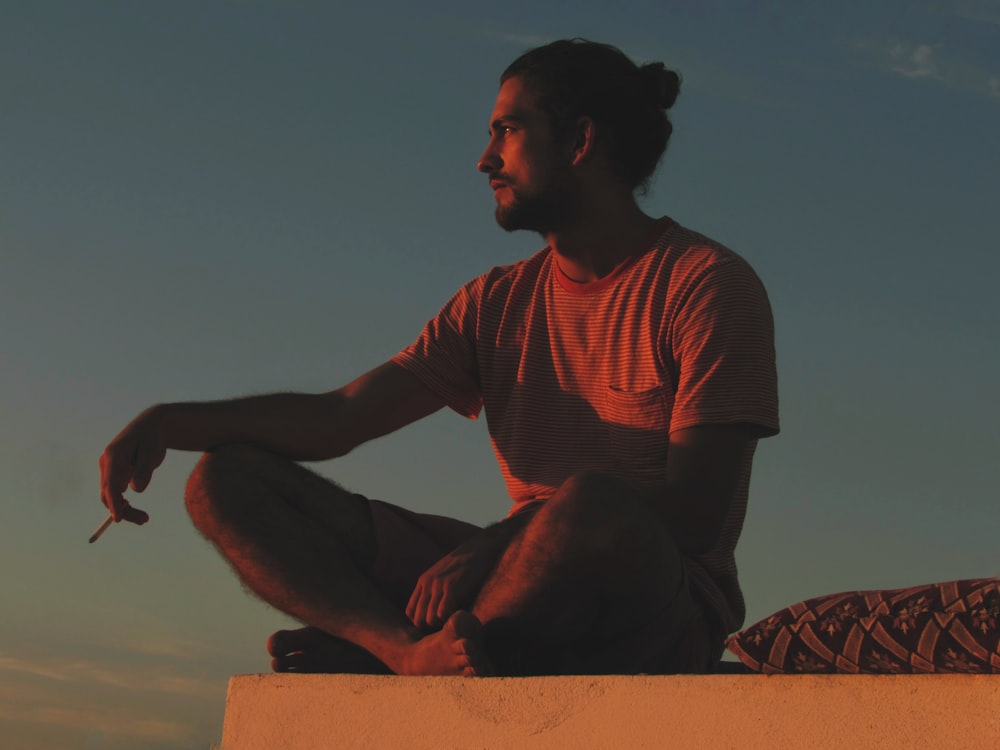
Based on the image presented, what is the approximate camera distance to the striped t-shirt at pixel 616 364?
330 centimetres

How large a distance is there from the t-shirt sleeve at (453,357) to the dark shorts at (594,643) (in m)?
0.46

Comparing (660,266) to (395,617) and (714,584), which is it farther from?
(395,617)

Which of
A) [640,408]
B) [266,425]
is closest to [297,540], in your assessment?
[266,425]

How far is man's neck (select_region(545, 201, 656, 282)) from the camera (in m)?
3.79

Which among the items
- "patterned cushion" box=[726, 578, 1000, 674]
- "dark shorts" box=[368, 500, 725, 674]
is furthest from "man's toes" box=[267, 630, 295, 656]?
"patterned cushion" box=[726, 578, 1000, 674]

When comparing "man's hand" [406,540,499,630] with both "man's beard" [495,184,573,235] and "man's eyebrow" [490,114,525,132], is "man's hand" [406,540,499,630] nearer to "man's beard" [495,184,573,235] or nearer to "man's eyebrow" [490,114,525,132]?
"man's beard" [495,184,573,235]

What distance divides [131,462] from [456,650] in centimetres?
118

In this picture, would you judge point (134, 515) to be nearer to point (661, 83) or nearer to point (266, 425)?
point (266, 425)

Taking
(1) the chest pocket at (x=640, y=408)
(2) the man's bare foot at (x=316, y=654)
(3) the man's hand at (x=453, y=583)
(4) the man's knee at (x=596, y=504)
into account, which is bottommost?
(2) the man's bare foot at (x=316, y=654)

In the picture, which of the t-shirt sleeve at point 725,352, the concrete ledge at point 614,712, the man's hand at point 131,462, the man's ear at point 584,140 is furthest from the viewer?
the man's ear at point 584,140

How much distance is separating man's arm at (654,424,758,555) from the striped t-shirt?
0.04 metres

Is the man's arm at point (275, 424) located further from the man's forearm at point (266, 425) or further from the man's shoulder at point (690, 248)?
the man's shoulder at point (690, 248)

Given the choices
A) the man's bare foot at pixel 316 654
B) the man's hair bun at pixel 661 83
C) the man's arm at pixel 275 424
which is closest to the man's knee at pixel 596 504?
the man's bare foot at pixel 316 654

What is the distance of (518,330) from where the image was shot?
3.90 m
